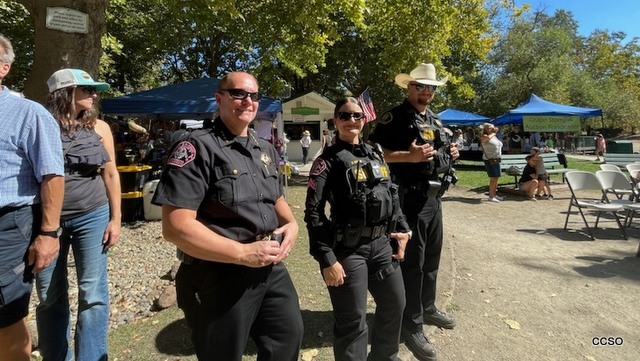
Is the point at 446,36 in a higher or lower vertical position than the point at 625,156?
higher

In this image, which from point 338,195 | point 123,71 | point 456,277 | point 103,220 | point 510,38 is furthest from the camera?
point 510,38

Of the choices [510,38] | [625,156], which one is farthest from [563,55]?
[625,156]

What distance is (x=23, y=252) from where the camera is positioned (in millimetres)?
1914

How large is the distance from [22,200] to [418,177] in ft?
8.28

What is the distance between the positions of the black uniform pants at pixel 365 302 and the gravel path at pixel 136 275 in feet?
7.09

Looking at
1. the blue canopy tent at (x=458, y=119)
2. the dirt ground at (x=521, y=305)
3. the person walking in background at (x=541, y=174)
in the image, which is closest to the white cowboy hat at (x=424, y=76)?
the dirt ground at (x=521, y=305)

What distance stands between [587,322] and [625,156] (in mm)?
10839

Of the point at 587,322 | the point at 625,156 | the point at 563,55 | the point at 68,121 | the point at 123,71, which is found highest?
the point at 563,55

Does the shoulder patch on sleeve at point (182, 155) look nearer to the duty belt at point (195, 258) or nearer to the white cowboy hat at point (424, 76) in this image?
the duty belt at point (195, 258)

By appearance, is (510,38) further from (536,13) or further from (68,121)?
(68,121)

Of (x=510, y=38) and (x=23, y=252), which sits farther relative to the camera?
(x=510, y=38)

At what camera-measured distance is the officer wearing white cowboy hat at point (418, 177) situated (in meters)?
2.99

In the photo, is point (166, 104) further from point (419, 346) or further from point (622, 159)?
point (622, 159)

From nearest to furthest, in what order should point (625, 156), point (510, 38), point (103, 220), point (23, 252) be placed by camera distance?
point (23, 252) → point (103, 220) → point (625, 156) → point (510, 38)
